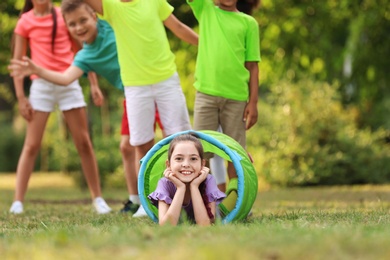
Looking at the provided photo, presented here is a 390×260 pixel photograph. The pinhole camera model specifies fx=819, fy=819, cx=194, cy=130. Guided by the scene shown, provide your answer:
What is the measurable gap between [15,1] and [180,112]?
7477 millimetres

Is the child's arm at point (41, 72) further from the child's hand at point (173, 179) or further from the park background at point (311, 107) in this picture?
the park background at point (311, 107)

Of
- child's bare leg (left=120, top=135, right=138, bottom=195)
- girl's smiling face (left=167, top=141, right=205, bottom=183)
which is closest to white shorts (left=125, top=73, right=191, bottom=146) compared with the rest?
child's bare leg (left=120, top=135, right=138, bottom=195)

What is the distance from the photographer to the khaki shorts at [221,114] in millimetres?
6926

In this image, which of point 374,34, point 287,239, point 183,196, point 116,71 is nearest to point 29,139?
point 116,71

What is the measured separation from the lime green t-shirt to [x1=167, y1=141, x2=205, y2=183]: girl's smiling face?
140 cm

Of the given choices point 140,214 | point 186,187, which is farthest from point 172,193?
point 140,214

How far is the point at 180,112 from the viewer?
7098mm

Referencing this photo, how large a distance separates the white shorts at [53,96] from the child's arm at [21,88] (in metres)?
0.09

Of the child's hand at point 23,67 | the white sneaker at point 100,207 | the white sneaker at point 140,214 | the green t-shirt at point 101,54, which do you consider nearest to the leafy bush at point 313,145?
the white sneaker at point 100,207

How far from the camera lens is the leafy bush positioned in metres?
14.9

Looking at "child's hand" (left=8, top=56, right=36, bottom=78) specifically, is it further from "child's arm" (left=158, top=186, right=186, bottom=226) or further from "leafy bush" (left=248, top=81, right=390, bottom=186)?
"leafy bush" (left=248, top=81, right=390, bottom=186)

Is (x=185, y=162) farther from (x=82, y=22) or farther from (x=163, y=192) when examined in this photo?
(x=82, y=22)

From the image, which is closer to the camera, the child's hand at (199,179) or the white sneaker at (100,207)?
the child's hand at (199,179)

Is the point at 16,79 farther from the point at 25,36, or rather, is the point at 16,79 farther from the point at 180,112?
the point at 180,112
